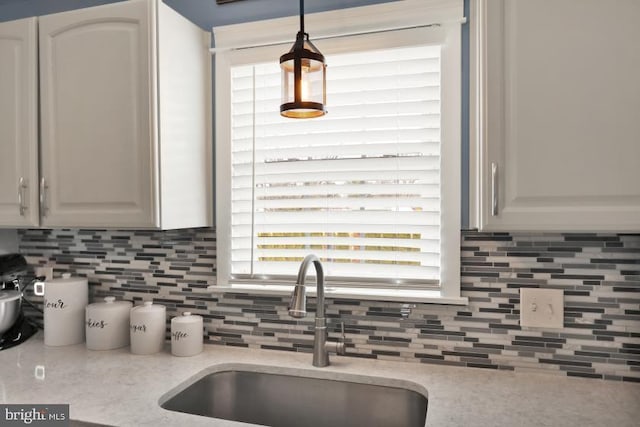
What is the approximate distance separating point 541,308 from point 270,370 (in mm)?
937

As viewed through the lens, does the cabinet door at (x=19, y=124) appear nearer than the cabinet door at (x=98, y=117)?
No

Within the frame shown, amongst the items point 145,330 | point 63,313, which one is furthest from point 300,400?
point 63,313

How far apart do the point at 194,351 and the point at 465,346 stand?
0.98 meters

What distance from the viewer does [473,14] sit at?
1531 millimetres

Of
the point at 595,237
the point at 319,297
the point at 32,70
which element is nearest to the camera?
the point at 595,237

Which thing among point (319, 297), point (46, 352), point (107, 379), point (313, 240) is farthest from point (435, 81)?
point (46, 352)

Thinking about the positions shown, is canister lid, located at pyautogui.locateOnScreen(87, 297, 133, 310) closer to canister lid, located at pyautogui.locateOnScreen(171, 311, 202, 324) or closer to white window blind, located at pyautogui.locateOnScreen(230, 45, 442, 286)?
canister lid, located at pyautogui.locateOnScreen(171, 311, 202, 324)

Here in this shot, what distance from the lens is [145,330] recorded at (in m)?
1.69

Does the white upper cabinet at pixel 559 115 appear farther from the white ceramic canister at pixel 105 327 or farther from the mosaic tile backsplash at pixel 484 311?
the white ceramic canister at pixel 105 327

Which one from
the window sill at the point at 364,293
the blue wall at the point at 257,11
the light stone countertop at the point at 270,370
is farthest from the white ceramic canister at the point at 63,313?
the blue wall at the point at 257,11

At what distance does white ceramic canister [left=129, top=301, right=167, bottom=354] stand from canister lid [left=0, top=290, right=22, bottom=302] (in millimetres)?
515

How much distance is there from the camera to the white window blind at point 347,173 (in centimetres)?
160

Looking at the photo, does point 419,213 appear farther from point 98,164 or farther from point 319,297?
point 98,164

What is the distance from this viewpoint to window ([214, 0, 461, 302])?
158 centimetres
